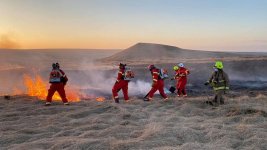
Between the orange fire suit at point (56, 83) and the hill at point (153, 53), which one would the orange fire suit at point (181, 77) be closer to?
the orange fire suit at point (56, 83)

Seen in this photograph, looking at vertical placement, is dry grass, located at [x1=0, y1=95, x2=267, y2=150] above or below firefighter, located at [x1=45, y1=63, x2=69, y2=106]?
below

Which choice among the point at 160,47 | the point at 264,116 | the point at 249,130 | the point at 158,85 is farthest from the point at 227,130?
the point at 160,47

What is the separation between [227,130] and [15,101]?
1011cm

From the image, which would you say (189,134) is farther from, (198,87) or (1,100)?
(198,87)

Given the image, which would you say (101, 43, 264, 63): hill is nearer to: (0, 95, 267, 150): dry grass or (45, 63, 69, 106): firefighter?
(45, 63, 69, 106): firefighter

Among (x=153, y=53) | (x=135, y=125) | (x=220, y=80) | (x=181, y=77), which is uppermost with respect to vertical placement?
(x=153, y=53)

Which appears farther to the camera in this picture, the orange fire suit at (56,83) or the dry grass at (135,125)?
the orange fire suit at (56,83)

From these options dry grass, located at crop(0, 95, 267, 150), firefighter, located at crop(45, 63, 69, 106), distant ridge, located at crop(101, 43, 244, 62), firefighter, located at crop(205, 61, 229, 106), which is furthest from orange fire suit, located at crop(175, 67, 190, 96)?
distant ridge, located at crop(101, 43, 244, 62)

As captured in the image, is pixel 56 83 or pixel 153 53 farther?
pixel 153 53

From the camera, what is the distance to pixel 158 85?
1730cm

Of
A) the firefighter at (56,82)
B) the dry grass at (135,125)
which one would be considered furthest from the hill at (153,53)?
the dry grass at (135,125)

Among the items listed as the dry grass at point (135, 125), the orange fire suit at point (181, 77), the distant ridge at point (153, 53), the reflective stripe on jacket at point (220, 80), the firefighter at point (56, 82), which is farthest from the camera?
the distant ridge at point (153, 53)

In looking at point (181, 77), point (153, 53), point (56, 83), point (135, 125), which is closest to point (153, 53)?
point (153, 53)

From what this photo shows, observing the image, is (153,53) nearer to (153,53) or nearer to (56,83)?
(153,53)
